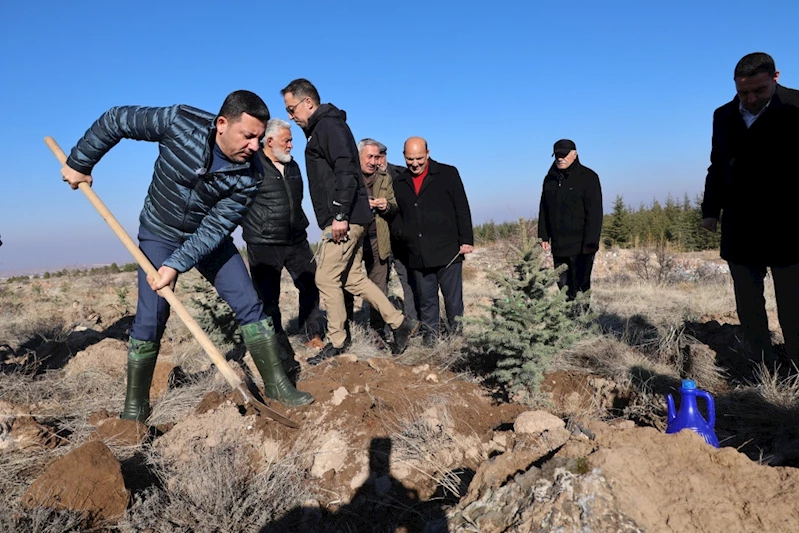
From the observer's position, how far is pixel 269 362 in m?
3.44

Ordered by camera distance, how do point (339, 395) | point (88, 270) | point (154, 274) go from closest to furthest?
point (154, 274), point (339, 395), point (88, 270)

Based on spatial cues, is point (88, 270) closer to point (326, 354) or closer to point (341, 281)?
point (326, 354)

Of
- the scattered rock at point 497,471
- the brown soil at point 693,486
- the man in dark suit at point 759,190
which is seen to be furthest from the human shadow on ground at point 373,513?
the man in dark suit at point 759,190

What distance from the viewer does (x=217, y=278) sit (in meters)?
3.37

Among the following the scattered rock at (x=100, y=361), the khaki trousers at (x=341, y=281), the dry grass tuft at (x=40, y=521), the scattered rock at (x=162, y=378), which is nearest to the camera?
the dry grass tuft at (x=40, y=521)

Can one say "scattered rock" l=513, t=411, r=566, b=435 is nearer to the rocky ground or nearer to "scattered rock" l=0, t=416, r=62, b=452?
the rocky ground

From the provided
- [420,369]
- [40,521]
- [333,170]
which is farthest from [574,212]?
[40,521]

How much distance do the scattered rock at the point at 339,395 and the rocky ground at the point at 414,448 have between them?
10 millimetres

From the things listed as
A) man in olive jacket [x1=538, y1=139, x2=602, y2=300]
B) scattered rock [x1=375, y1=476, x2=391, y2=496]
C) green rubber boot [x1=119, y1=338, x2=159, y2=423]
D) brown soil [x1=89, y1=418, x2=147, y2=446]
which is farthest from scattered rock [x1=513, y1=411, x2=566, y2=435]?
man in olive jacket [x1=538, y1=139, x2=602, y2=300]

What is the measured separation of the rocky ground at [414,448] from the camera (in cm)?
165

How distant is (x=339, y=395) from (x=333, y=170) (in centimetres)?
193

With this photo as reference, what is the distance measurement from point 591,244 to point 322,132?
3274mm

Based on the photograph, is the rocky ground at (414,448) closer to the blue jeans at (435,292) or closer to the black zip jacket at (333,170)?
the blue jeans at (435,292)

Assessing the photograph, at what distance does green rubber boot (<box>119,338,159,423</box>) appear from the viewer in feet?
10.5
